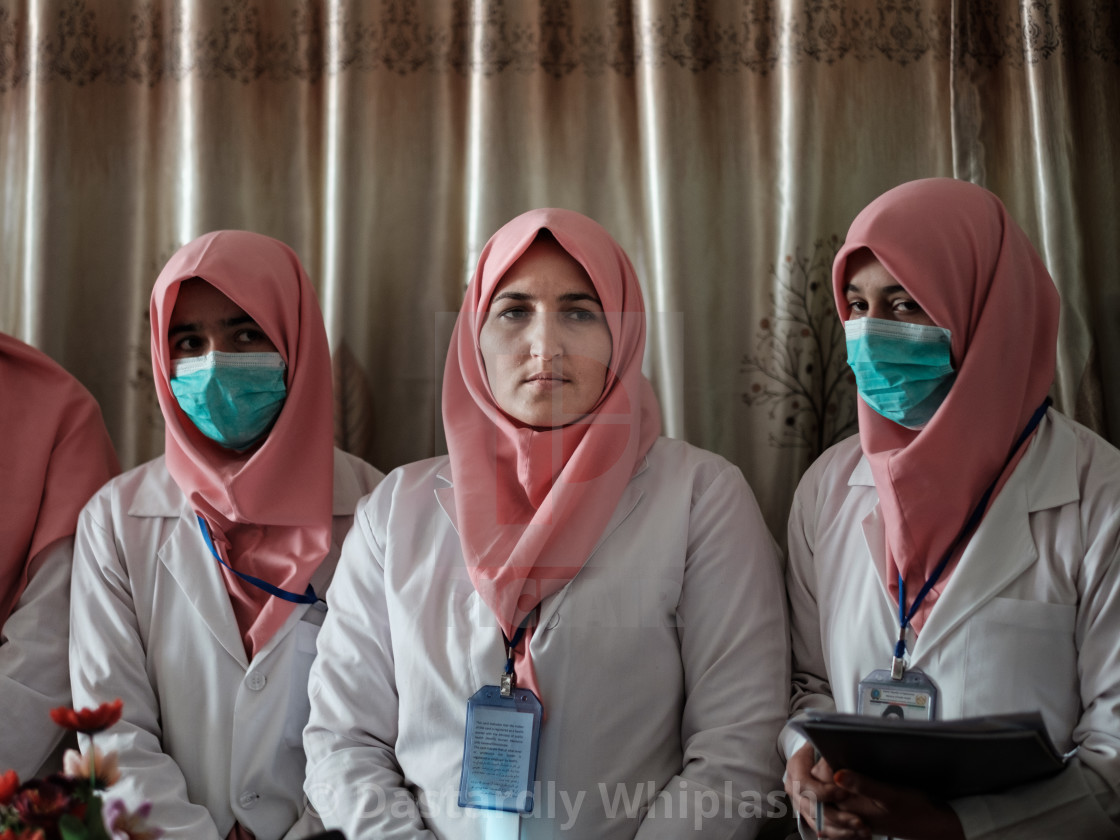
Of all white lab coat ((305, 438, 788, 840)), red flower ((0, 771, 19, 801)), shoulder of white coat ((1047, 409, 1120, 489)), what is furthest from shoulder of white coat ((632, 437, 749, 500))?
red flower ((0, 771, 19, 801))

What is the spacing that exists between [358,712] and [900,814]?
967 mm

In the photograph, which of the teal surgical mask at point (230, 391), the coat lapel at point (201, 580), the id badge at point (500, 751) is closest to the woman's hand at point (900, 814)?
the id badge at point (500, 751)

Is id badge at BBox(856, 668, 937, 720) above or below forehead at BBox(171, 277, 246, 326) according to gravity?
below

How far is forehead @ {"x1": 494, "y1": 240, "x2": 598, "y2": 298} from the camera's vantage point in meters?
1.90

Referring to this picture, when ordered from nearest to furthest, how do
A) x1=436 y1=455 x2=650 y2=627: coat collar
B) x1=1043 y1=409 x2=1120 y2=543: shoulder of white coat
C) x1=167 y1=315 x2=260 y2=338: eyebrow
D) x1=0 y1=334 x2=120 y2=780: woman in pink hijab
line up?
x1=1043 y1=409 x2=1120 y2=543: shoulder of white coat, x1=436 y1=455 x2=650 y2=627: coat collar, x1=0 y1=334 x2=120 y2=780: woman in pink hijab, x1=167 y1=315 x2=260 y2=338: eyebrow

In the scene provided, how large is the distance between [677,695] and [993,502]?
2.16 feet

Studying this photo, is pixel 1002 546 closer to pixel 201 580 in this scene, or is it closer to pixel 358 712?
pixel 358 712

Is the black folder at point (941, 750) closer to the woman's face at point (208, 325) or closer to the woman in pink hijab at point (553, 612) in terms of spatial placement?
the woman in pink hijab at point (553, 612)

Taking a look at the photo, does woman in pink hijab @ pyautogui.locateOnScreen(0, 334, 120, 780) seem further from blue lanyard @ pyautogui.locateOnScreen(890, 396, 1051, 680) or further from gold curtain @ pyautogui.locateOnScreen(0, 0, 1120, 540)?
blue lanyard @ pyautogui.locateOnScreen(890, 396, 1051, 680)

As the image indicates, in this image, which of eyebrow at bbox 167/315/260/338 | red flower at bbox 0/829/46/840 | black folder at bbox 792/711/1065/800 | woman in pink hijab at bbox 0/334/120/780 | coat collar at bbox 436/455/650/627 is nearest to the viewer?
red flower at bbox 0/829/46/840

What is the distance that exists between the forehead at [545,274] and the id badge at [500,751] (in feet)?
2.49

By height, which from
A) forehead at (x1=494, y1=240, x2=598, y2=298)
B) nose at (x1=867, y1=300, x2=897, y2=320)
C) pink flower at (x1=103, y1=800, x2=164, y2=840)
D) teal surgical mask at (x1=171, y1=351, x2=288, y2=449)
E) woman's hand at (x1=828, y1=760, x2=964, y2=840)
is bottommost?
woman's hand at (x1=828, y1=760, x2=964, y2=840)

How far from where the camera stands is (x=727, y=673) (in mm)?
1755

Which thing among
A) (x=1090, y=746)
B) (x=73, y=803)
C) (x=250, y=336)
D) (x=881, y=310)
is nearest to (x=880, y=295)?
(x=881, y=310)
